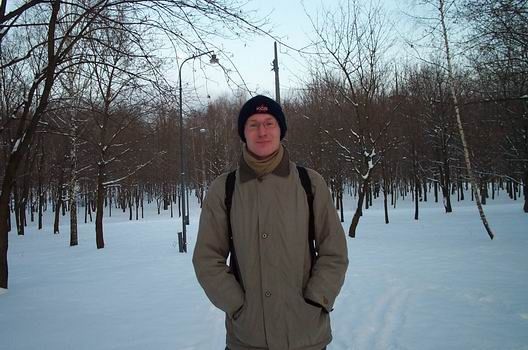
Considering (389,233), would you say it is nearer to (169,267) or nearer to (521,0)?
(169,267)

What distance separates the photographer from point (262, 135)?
2373 mm

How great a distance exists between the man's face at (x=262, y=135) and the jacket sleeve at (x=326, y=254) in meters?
0.35

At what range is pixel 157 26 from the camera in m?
4.57

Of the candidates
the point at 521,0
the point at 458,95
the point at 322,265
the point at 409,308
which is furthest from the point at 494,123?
the point at 322,265

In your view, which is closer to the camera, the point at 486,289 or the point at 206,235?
the point at 206,235

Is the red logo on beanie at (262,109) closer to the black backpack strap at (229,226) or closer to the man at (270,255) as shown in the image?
the man at (270,255)

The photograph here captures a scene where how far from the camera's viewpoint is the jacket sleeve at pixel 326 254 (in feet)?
7.23

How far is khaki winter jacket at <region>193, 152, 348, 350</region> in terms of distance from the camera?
2.18 meters

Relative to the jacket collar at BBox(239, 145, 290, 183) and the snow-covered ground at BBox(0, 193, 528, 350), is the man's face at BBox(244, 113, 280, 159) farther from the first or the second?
the snow-covered ground at BBox(0, 193, 528, 350)

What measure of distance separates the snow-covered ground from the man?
8.74ft

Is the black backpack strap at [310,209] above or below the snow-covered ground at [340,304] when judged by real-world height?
above

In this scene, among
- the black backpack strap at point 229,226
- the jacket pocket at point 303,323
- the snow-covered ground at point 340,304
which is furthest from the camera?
the snow-covered ground at point 340,304

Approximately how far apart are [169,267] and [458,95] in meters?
12.8

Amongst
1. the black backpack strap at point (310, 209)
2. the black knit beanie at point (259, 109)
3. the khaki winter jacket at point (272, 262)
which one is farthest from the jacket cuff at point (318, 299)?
the black knit beanie at point (259, 109)
